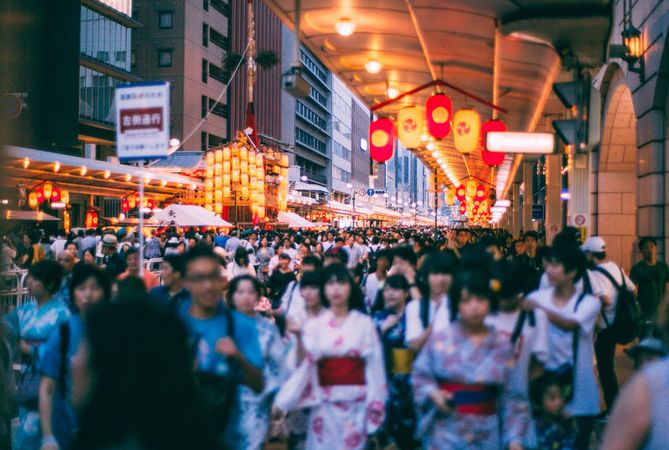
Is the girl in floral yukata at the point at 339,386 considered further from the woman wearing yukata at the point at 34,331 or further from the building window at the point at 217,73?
the building window at the point at 217,73

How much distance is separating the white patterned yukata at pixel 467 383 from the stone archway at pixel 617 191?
11.2 metres

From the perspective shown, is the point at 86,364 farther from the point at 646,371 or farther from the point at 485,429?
the point at 485,429

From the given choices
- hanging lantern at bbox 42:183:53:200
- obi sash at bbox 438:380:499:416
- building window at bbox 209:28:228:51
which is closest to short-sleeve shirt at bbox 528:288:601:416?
obi sash at bbox 438:380:499:416

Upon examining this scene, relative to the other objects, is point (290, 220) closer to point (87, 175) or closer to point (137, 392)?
point (87, 175)

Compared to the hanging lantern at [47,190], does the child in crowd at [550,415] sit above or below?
below

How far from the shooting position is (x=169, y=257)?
248 inches

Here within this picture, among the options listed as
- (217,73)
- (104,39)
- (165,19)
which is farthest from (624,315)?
(217,73)

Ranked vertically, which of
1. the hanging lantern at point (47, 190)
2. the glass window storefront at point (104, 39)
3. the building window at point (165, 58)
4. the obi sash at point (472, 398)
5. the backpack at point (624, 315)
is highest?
the building window at point (165, 58)

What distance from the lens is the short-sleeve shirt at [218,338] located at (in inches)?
151

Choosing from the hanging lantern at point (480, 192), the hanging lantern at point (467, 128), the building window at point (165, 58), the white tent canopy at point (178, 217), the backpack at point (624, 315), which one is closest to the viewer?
the backpack at point (624, 315)

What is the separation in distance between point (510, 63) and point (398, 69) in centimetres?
308

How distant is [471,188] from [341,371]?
28.0 meters

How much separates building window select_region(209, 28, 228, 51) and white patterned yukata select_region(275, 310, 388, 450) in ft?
168

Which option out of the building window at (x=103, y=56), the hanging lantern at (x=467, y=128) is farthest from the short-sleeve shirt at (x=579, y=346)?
the building window at (x=103, y=56)
